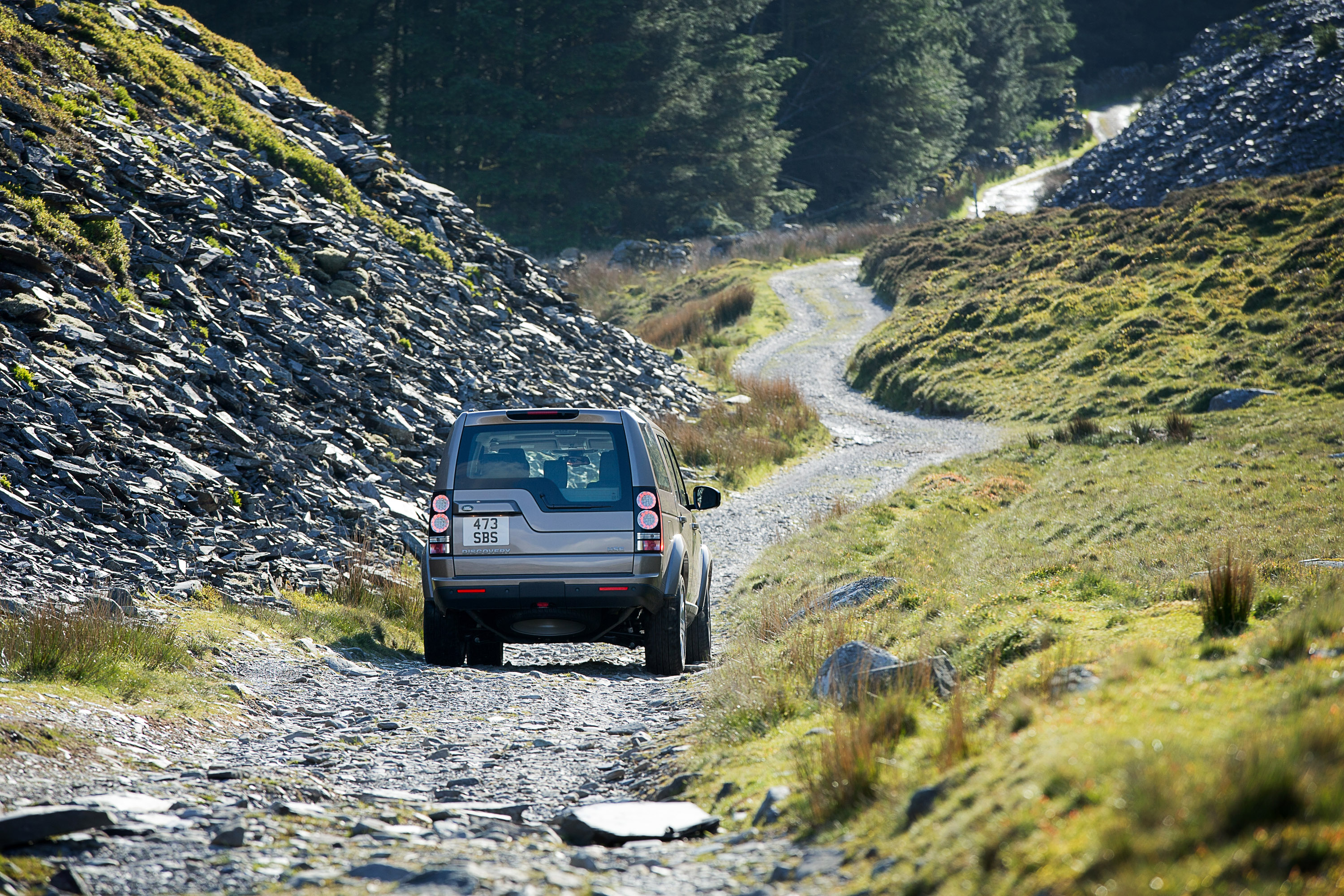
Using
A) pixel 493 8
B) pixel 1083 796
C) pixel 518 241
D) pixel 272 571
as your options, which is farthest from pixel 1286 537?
pixel 493 8

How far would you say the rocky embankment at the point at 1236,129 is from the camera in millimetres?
43906

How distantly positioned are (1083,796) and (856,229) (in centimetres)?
6298

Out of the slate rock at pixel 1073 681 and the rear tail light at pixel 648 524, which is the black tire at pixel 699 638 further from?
the slate rock at pixel 1073 681

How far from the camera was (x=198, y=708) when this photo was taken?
22.0 ft

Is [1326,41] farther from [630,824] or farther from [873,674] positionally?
[630,824]

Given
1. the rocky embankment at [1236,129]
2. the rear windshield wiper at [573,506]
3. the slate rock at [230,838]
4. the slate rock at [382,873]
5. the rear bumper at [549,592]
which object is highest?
the rocky embankment at [1236,129]

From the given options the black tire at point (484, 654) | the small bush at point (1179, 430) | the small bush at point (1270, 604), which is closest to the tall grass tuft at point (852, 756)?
the small bush at point (1270, 604)

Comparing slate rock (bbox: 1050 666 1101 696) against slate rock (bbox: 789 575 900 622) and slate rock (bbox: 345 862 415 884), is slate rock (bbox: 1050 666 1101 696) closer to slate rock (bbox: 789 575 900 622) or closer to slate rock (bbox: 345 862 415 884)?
slate rock (bbox: 345 862 415 884)

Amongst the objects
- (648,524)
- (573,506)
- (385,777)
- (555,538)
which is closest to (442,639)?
(555,538)

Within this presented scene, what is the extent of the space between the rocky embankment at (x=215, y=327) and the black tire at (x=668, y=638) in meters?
3.66

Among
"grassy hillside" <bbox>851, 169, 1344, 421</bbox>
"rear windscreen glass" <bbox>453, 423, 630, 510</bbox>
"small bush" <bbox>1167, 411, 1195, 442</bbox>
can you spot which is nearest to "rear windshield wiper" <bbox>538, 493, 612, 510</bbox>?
"rear windscreen glass" <bbox>453, 423, 630, 510</bbox>

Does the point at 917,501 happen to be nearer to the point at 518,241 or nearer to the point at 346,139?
the point at 346,139

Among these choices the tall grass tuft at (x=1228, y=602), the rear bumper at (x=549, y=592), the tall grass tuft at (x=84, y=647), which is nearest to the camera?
the tall grass tuft at (x=1228, y=602)

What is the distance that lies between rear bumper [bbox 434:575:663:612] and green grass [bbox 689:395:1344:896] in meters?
0.96
